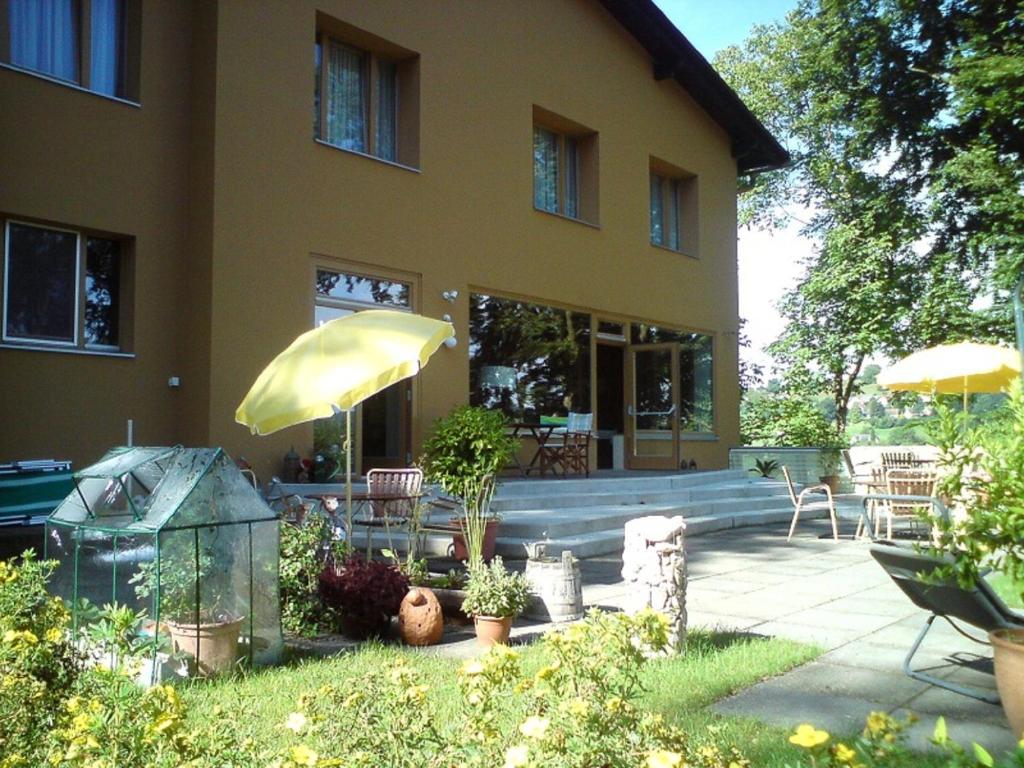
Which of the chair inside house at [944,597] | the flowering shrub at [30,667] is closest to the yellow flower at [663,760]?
the flowering shrub at [30,667]

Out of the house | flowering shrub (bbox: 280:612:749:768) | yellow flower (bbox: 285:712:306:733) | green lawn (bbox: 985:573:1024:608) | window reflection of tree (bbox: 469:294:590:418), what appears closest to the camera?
flowering shrub (bbox: 280:612:749:768)

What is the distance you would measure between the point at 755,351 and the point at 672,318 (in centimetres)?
1098

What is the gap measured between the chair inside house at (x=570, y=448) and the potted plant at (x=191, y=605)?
8.18 meters

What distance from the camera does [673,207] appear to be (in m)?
17.4

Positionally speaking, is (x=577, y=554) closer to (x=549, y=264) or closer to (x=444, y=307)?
(x=444, y=307)

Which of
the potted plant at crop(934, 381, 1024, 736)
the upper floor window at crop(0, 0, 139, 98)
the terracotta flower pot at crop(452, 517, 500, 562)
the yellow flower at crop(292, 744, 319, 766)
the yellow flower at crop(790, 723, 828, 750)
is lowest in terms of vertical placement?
the terracotta flower pot at crop(452, 517, 500, 562)

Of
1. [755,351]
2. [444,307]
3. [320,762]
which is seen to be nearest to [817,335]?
[755,351]

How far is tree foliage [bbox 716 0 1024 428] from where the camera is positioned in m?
17.9

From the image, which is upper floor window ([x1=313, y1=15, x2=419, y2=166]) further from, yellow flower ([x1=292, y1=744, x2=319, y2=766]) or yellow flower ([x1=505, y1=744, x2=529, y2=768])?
yellow flower ([x1=505, y1=744, x2=529, y2=768])

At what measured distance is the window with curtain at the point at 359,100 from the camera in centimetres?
1105

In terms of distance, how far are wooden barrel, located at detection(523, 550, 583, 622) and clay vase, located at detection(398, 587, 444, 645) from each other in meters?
0.71

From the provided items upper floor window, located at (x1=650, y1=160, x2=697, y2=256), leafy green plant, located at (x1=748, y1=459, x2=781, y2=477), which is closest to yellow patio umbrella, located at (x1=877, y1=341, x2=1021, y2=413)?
leafy green plant, located at (x1=748, y1=459, x2=781, y2=477)

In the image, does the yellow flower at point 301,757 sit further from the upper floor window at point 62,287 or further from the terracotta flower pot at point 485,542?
the upper floor window at point 62,287

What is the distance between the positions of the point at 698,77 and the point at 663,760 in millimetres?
16575
